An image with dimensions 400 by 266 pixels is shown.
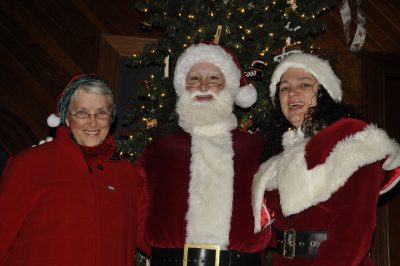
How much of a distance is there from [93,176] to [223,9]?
2.16 meters

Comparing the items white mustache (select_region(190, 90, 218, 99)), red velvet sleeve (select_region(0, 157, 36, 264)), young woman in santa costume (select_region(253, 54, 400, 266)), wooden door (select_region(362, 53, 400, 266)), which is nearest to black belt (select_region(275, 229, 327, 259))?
young woman in santa costume (select_region(253, 54, 400, 266))

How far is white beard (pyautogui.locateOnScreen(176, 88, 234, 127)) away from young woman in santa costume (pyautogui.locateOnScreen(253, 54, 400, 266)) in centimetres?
46

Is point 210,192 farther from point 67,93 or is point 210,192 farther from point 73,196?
point 67,93

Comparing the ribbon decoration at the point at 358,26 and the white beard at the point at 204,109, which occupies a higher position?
the ribbon decoration at the point at 358,26

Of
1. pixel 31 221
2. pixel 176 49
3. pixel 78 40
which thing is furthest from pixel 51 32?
pixel 31 221

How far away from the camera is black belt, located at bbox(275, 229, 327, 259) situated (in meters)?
2.84

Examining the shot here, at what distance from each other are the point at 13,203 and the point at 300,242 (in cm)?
169

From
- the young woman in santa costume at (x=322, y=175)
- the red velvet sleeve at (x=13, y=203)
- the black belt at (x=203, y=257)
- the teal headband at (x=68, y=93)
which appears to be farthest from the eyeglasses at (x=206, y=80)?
the red velvet sleeve at (x=13, y=203)

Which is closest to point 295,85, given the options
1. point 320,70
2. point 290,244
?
point 320,70

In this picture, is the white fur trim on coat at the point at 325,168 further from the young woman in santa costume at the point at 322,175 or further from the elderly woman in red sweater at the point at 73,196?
the elderly woman in red sweater at the point at 73,196

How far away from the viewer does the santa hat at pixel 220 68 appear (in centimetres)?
393

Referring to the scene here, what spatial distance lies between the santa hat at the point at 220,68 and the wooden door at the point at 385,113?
2.23 meters

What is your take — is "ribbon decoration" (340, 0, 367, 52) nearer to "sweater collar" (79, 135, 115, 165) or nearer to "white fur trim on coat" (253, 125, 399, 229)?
"white fur trim on coat" (253, 125, 399, 229)

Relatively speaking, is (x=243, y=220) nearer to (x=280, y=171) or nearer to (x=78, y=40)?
(x=280, y=171)
